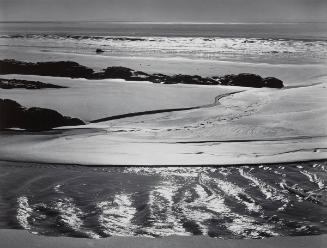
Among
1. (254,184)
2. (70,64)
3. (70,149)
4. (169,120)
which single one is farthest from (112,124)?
(70,64)

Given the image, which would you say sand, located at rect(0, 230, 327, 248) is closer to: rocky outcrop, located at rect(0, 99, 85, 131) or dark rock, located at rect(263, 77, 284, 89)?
rocky outcrop, located at rect(0, 99, 85, 131)

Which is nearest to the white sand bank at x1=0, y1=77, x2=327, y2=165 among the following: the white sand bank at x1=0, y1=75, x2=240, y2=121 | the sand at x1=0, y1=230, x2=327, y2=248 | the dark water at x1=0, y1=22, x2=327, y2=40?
the white sand bank at x1=0, y1=75, x2=240, y2=121

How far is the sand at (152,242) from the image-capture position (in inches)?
93.7

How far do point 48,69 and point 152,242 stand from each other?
8083 mm

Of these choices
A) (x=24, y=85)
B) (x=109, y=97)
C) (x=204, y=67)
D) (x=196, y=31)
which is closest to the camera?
(x=109, y=97)

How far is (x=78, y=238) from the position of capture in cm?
246

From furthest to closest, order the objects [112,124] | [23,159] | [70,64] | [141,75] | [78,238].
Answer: [70,64] → [141,75] → [112,124] → [23,159] → [78,238]

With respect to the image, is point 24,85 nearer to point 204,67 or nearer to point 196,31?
point 204,67

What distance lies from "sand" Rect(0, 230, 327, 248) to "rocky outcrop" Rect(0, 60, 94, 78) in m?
7.06

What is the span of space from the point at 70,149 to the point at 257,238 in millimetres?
2380

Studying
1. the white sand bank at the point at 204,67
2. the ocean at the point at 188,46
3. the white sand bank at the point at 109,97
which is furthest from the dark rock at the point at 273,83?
the ocean at the point at 188,46

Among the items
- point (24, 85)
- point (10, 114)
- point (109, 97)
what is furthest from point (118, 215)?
point (24, 85)

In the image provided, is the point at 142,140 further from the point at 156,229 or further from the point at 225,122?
the point at 156,229

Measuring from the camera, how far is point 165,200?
306cm
